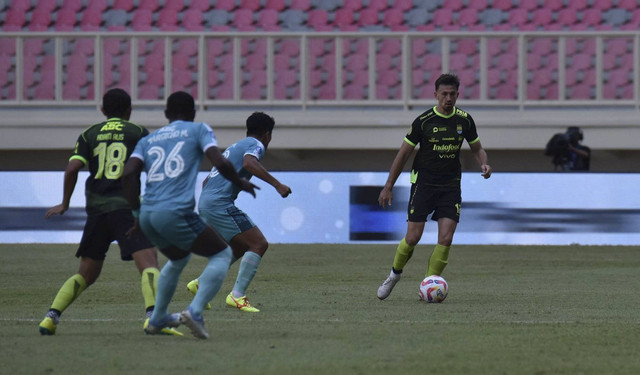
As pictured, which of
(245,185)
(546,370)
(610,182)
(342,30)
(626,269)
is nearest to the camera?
Result: (546,370)

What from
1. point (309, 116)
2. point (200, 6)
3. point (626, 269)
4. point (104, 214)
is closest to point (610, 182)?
point (626, 269)

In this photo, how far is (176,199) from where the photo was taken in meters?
7.38

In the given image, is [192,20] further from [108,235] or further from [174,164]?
[174,164]

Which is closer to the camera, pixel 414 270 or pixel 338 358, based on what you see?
pixel 338 358

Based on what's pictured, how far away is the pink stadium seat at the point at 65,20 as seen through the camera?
23531 millimetres

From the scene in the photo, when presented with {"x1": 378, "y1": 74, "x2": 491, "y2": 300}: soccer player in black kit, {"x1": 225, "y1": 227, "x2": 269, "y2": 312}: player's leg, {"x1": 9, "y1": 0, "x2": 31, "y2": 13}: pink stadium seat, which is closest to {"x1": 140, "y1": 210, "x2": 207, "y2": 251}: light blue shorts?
{"x1": 225, "y1": 227, "x2": 269, "y2": 312}: player's leg

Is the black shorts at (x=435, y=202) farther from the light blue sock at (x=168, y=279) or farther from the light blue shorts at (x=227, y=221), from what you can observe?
the light blue sock at (x=168, y=279)

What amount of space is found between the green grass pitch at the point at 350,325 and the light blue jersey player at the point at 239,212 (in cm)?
31

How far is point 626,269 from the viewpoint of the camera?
1484 cm

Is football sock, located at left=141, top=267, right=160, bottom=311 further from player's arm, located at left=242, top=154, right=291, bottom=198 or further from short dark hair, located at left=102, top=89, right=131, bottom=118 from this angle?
player's arm, located at left=242, top=154, right=291, bottom=198

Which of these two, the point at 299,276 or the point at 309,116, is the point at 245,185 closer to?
the point at 299,276

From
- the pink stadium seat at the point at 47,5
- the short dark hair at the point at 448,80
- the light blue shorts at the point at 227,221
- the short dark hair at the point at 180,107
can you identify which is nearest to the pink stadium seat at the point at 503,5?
the pink stadium seat at the point at 47,5

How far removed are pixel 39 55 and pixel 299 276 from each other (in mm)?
9478

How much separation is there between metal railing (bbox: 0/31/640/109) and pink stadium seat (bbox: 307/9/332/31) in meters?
1.86
